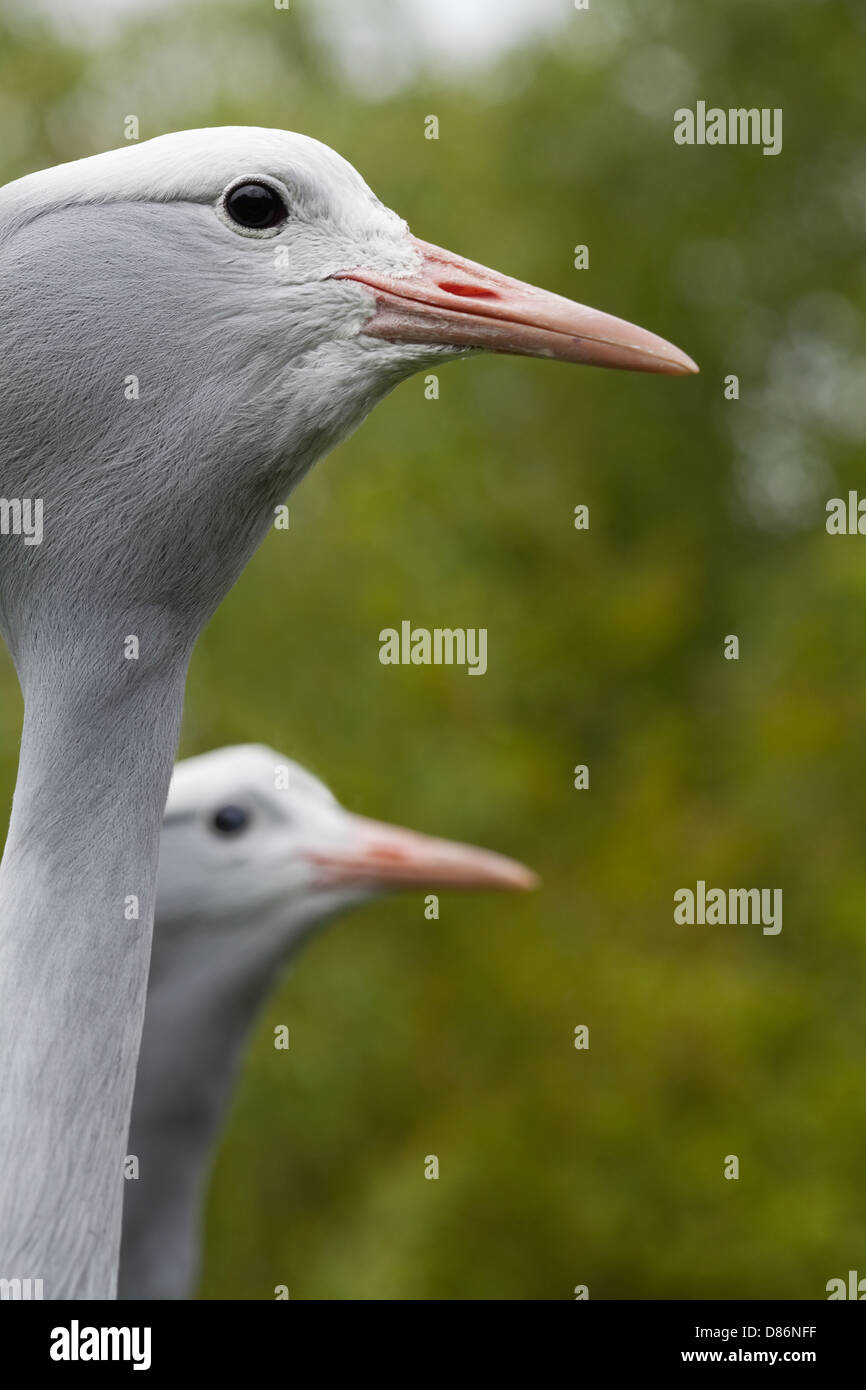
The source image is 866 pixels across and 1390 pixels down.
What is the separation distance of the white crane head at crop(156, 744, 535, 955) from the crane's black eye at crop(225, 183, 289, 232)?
2.52m

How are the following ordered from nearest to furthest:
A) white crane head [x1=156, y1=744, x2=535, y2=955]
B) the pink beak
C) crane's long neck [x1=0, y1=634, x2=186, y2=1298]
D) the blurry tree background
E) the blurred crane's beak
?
Result: crane's long neck [x1=0, y1=634, x2=186, y2=1298] < the pink beak < white crane head [x1=156, y1=744, x2=535, y2=955] < the blurred crane's beak < the blurry tree background

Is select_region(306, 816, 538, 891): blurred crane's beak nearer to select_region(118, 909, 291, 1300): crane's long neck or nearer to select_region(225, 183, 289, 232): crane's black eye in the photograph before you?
select_region(118, 909, 291, 1300): crane's long neck

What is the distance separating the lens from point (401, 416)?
11.2 metres

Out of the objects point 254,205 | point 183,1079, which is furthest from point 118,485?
Result: point 183,1079

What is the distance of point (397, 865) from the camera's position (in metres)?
4.75

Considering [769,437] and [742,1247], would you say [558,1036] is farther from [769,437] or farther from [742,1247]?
[769,437]

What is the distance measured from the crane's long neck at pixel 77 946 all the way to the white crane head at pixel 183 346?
0.10 metres

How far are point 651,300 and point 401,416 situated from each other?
294 inches

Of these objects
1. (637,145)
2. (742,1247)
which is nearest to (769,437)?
(637,145)

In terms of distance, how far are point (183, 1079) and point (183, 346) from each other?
2.79 m

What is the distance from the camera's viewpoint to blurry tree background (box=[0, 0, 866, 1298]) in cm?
977

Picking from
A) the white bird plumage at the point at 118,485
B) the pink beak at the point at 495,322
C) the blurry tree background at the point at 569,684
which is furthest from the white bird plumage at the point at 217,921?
the blurry tree background at the point at 569,684

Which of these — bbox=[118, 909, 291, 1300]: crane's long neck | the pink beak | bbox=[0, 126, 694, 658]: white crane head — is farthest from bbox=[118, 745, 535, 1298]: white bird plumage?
the pink beak

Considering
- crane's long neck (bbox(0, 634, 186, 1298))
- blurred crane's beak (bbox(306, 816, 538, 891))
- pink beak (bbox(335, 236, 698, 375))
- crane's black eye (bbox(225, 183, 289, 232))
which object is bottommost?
Answer: crane's long neck (bbox(0, 634, 186, 1298))
